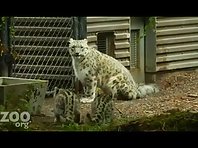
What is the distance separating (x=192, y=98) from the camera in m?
3.07

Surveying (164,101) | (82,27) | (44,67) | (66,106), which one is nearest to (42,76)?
(44,67)

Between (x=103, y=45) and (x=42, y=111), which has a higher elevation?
(x=103, y=45)

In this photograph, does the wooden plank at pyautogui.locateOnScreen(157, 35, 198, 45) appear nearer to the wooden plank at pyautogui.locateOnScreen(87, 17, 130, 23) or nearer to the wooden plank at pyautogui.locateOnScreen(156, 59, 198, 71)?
the wooden plank at pyautogui.locateOnScreen(156, 59, 198, 71)

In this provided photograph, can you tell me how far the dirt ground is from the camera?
3086 mm

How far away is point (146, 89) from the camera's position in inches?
123

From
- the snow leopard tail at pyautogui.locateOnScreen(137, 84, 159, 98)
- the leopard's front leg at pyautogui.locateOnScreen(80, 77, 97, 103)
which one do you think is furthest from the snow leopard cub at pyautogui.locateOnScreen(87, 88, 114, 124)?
the snow leopard tail at pyautogui.locateOnScreen(137, 84, 159, 98)

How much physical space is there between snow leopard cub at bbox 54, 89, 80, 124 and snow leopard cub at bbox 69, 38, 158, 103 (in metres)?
0.04

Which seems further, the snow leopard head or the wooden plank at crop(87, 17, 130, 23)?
the snow leopard head

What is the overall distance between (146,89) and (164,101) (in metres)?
0.10

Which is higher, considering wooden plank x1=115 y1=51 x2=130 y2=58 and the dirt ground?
wooden plank x1=115 y1=51 x2=130 y2=58
